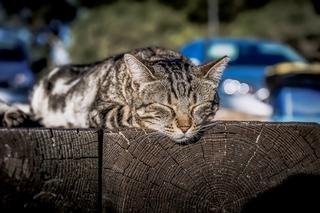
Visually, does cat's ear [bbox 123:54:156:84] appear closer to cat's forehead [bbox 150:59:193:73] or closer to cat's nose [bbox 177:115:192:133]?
cat's forehead [bbox 150:59:193:73]

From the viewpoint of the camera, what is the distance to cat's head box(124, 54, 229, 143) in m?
3.63

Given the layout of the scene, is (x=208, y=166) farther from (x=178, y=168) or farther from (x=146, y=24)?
(x=146, y=24)

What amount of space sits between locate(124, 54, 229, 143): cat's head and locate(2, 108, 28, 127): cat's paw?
2.38 feet

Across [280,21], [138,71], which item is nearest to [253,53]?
[138,71]

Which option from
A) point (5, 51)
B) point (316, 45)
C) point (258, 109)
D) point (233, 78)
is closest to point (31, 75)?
point (5, 51)

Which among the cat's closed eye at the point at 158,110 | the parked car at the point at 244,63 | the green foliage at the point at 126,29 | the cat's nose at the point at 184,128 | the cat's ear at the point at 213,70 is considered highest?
the cat's ear at the point at 213,70

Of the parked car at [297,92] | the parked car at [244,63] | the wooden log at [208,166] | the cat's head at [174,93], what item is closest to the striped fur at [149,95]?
the cat's head at [174,93]

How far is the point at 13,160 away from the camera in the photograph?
272cm

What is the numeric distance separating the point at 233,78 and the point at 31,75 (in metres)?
9.19

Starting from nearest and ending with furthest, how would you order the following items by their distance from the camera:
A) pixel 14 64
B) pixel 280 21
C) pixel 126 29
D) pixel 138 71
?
pixel 138 71 < pixel 14 64 < pixel 280 21 < pixel 126 29

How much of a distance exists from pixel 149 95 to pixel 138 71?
166 mm

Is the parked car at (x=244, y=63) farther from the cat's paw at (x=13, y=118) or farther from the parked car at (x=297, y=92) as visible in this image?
the cat's paw at (x=13, y=118)

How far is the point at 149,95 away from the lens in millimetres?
3809

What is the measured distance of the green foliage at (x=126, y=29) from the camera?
123 feet
